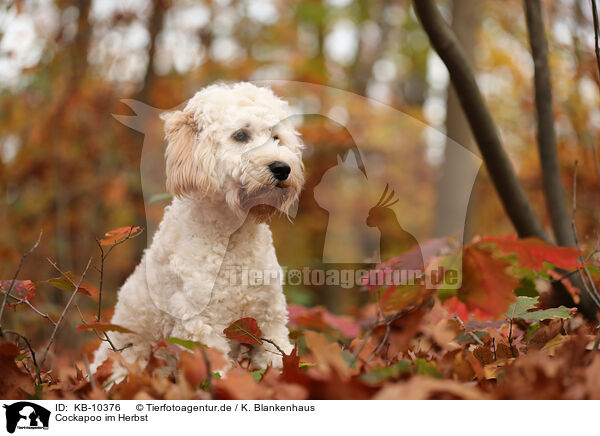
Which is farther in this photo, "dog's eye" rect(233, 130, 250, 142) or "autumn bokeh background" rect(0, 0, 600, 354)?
"autumn bokeh background" rect(0, 0, 600, 354)

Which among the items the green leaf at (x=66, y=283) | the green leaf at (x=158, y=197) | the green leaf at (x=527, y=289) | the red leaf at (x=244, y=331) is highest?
the green leaf at (x=158, y=197)

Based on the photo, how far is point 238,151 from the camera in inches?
73.2

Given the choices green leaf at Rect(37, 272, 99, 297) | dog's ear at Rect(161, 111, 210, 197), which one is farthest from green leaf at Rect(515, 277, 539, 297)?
green leaf at Rect(37, 272, 99, 297)

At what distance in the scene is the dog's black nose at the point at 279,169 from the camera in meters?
1.78

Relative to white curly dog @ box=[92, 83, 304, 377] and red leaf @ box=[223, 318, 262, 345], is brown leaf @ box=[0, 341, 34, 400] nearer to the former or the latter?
white curly dog @ box=[92, 83, 304, 377]

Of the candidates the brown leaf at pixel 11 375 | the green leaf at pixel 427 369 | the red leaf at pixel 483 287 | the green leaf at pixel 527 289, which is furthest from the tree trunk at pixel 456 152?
the brown leaf at pixel 11 375

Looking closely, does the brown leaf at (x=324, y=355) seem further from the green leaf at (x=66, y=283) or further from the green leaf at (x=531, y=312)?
the green leaf at (x=66, y=283)

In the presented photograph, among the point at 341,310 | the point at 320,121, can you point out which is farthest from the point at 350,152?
the point at 341,310

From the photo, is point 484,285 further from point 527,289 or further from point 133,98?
point 133,98
